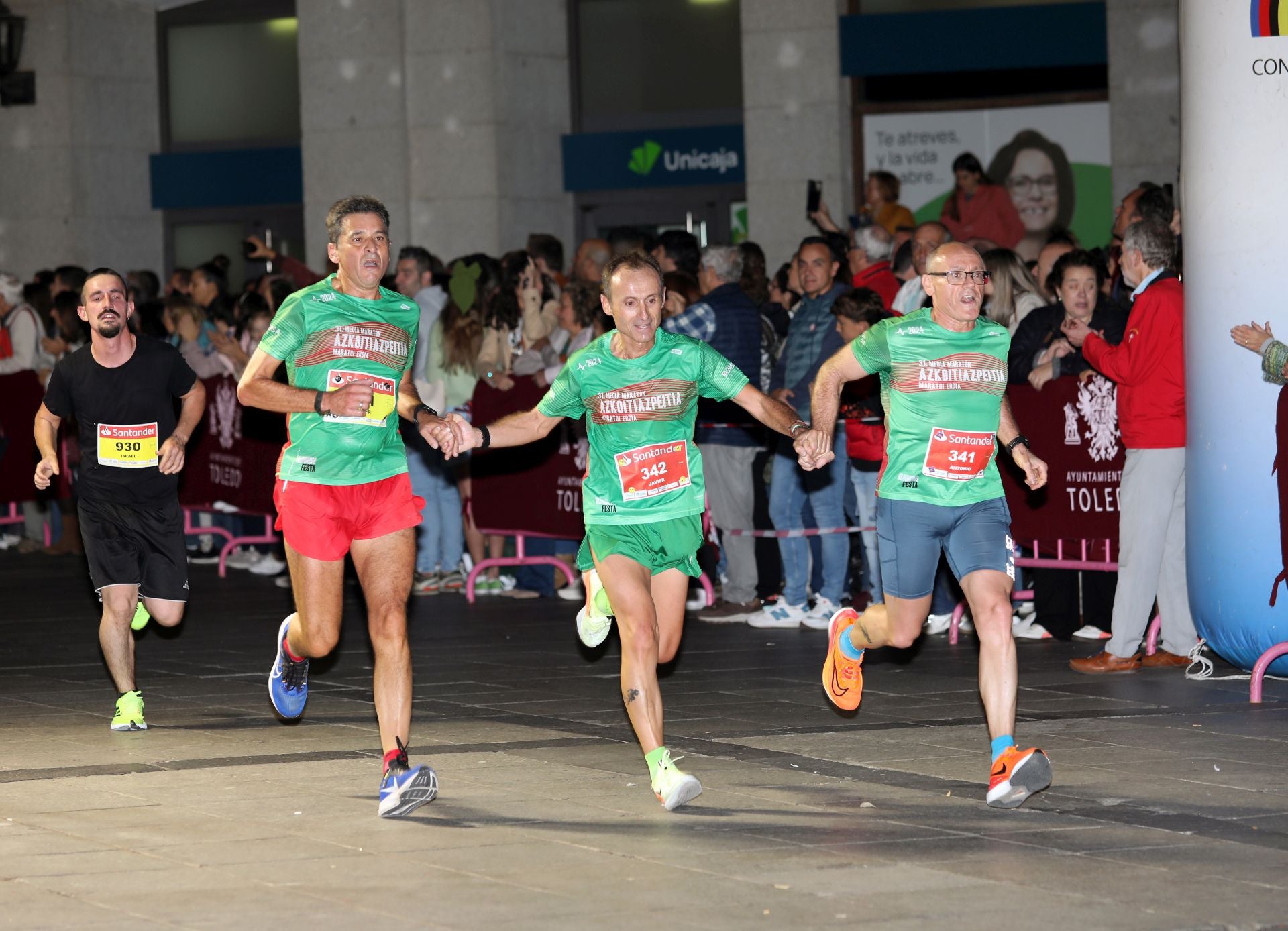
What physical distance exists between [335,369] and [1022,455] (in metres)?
2.63

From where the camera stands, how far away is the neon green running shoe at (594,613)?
810 cm

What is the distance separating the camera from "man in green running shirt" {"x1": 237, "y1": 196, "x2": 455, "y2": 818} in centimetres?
782

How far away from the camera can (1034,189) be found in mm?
19938

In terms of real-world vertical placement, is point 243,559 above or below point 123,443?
below

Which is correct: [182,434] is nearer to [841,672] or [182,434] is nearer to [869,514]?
[841,672]

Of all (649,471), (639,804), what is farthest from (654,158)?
(639,804)

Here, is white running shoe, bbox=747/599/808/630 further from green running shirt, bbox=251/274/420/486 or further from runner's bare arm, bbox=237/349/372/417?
runner's bare arm, bbox=237/349/372/417

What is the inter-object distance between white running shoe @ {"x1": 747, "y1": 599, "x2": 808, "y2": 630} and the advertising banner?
24.6 feet

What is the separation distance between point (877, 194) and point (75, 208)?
446 inches

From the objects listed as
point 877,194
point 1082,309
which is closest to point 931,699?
point 1082,309

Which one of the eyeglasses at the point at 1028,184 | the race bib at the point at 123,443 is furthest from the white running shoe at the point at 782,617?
the eyeglasses at the point at 1028,184

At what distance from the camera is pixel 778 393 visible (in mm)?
12336

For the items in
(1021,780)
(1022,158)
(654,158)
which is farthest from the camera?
(654,158)

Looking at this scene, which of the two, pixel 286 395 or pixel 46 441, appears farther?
pixel 46 441
